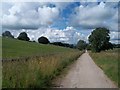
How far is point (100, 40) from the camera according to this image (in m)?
124

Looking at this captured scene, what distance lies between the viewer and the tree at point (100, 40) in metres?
121

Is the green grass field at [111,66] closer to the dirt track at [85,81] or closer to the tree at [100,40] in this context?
the dirt track at [85,81]

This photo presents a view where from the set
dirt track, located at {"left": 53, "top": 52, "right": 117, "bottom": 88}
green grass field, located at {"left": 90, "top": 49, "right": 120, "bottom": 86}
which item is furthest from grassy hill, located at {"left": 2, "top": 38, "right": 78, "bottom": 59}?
dirt track, located at {"left": 53, "top": 52, "right": 117, "bottom": 88}

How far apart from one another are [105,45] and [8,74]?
115 meters

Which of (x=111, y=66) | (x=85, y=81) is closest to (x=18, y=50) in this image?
(x=111, y=66)

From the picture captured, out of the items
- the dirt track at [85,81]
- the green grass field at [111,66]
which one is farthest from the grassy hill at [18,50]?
the dirt track at [85,81]

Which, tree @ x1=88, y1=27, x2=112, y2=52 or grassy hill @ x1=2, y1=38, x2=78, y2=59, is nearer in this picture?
grassy hill @ x1=2, y1=38, x2=78, y2=59

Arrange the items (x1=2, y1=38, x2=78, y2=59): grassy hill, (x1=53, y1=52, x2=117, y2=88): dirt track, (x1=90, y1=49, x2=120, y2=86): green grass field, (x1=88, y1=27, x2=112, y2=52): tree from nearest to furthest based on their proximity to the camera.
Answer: (x1=53, y1=52, x2=117, y2=88): dirt track < (x1=90, y1=49, x2=120, y2=86): green grass field < (x1=2, y1=38, x2=78, y2=59): grassy hill < (x1=88, y1=27, x2=112, y2=52): tree

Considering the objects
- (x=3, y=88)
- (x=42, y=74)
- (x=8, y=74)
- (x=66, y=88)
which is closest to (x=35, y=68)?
(x=42, y=74)

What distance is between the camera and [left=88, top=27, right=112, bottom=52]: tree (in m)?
121

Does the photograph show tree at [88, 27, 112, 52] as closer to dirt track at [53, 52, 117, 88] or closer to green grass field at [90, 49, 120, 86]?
green grass field at [90, 49, 120, 86]

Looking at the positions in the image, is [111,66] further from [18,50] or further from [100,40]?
[100,40]

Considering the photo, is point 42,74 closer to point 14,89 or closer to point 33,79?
point 33,79

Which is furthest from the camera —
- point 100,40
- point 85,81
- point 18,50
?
point 100,40
